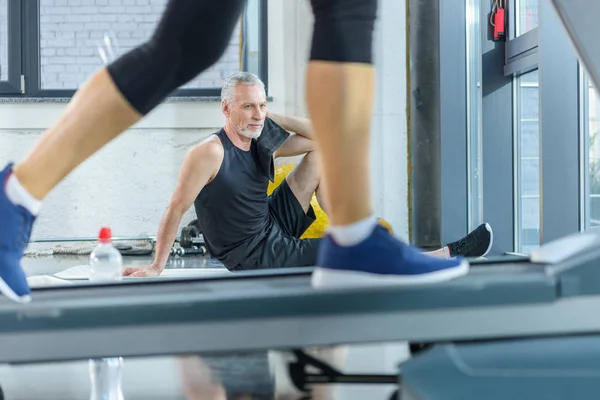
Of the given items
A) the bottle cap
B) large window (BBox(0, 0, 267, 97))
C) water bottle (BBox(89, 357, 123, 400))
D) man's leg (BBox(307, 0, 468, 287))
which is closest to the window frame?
large window (BBox(0, 0, 267, 97))

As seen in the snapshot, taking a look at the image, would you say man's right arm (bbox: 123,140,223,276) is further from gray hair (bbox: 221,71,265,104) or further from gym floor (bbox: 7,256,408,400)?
gym floor (bbox: 7,256,408,400)

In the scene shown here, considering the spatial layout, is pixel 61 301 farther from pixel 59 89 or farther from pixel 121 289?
pixel 59 89

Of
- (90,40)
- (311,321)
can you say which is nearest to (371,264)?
(311,321)

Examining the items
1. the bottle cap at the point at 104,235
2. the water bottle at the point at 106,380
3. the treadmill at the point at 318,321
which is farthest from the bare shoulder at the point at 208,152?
the treadmill at the point at 318,321

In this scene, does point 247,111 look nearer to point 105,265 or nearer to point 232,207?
point 232,207

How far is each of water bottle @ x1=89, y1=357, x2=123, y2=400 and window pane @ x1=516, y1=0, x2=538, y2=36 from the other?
267 centimetres

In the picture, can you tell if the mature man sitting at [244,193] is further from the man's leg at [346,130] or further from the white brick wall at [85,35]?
the white brick wall at [85,35]

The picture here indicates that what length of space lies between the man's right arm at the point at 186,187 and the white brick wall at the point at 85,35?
3396mm

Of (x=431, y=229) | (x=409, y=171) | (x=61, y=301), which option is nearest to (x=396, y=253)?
(x=61, y=301)

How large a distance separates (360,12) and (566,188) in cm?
197

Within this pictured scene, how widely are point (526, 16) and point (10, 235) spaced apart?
3268mm

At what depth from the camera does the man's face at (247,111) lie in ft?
10.8

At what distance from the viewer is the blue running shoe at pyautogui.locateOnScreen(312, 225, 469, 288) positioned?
1310 millimetres

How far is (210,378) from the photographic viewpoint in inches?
75.9
